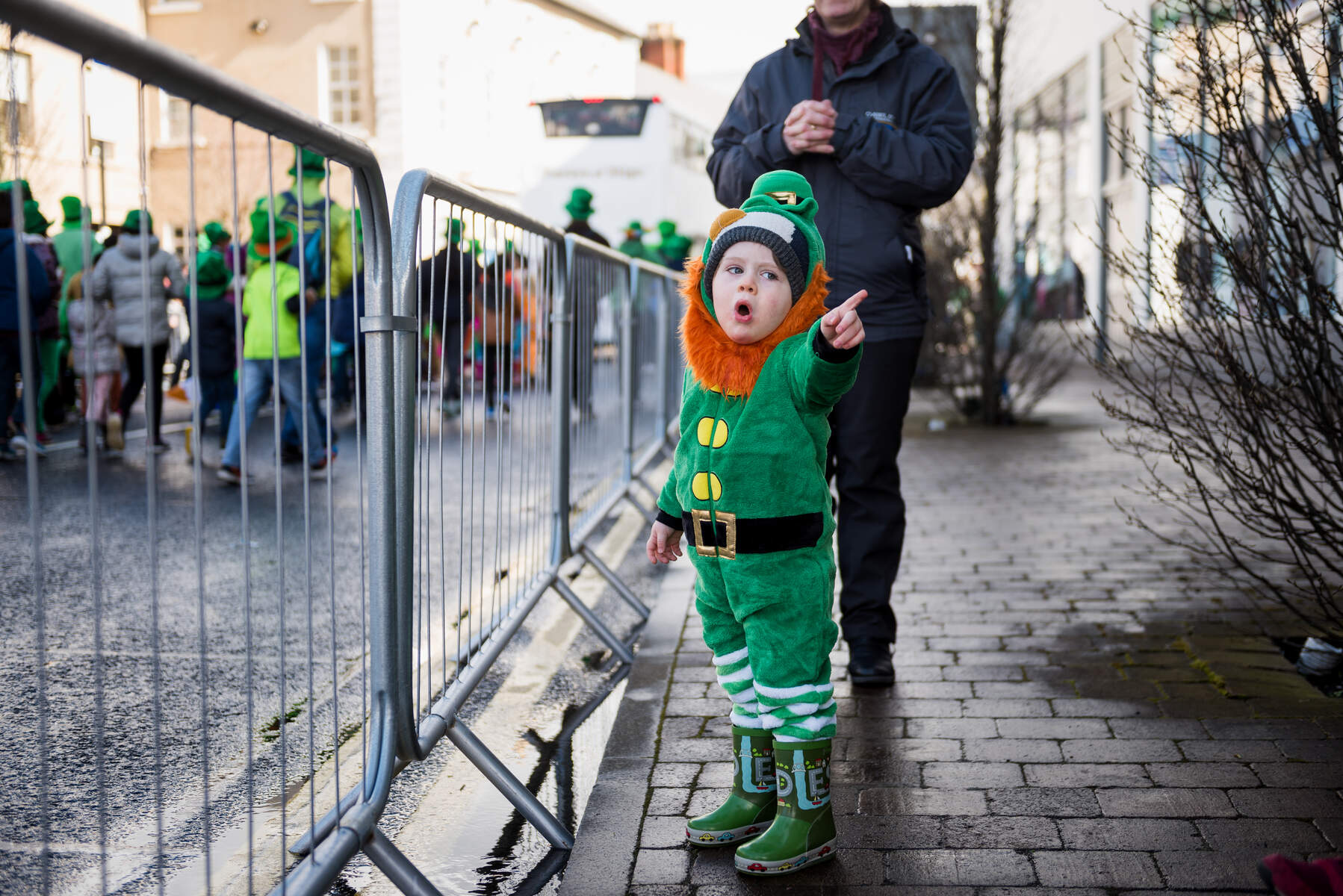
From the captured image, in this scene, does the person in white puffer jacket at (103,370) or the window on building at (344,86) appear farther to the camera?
the window on building at (344,86)

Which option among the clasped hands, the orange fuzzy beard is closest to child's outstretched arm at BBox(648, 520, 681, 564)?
the orange fuzzy beard

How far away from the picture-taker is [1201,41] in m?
3.80

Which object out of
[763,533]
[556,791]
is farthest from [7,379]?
[763,533]

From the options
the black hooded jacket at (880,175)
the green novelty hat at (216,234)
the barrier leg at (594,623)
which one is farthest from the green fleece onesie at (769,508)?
the green novelty hat at (216,234)

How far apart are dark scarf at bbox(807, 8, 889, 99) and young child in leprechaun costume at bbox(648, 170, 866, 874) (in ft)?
4.59

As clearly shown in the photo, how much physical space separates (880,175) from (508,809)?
2.07 metres

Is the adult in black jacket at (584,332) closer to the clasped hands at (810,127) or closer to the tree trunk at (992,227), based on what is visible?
the clasped hands at (810,127)

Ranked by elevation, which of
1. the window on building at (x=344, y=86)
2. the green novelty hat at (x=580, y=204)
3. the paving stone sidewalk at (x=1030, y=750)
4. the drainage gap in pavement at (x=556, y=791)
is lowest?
the drainage gap in pavement at (x=556, y=791)

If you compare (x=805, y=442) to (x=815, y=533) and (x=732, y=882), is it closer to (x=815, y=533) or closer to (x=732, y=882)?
(x=815, y=533)

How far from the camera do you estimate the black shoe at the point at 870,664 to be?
4.16 metres

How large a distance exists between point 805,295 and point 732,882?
4.02ft

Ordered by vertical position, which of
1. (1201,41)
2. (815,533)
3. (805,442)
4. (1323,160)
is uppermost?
(1201,41)

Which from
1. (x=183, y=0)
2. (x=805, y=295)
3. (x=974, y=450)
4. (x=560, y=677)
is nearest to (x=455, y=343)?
(x=560, y=677)

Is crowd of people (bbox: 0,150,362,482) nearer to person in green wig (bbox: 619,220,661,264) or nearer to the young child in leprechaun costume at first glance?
the young child in leprechaun costume
